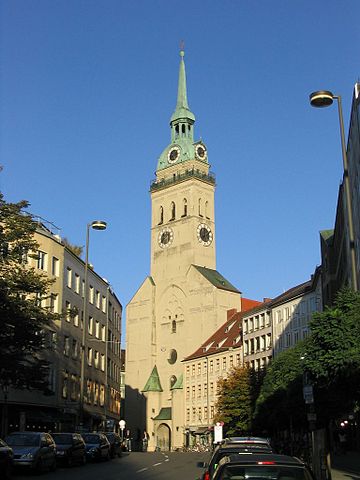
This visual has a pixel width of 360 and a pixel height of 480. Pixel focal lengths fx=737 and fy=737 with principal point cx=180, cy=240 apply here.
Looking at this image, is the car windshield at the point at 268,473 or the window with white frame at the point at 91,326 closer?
the car windshield at the point at 268,473

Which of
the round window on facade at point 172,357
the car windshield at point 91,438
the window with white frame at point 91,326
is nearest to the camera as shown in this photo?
the car windshield at point 91,438

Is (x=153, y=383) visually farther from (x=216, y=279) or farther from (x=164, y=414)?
(x=216, y=279)

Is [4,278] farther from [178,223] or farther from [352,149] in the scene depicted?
[178,223]

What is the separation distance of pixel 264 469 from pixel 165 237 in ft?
351

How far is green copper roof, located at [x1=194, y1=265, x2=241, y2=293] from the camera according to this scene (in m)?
105

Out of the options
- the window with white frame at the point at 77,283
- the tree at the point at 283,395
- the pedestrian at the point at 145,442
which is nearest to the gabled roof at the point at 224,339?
the pedestrian at the point at 145,442

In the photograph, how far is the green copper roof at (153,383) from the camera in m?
106

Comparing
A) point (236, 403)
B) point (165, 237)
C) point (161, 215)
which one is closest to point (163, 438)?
point (165, 237)

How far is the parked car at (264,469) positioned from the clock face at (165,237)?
345 ft

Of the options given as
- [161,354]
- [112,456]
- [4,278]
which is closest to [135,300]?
[161,354]

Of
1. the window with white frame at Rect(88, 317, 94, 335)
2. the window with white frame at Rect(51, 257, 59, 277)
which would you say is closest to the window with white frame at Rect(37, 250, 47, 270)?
the window with white frame at Rect(51, 257, 59, 277)

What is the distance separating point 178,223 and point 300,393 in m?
76.4

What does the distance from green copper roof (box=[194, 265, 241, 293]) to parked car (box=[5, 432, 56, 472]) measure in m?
77.2

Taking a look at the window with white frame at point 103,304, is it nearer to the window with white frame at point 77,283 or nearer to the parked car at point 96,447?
the window with white frame at point 77,283
